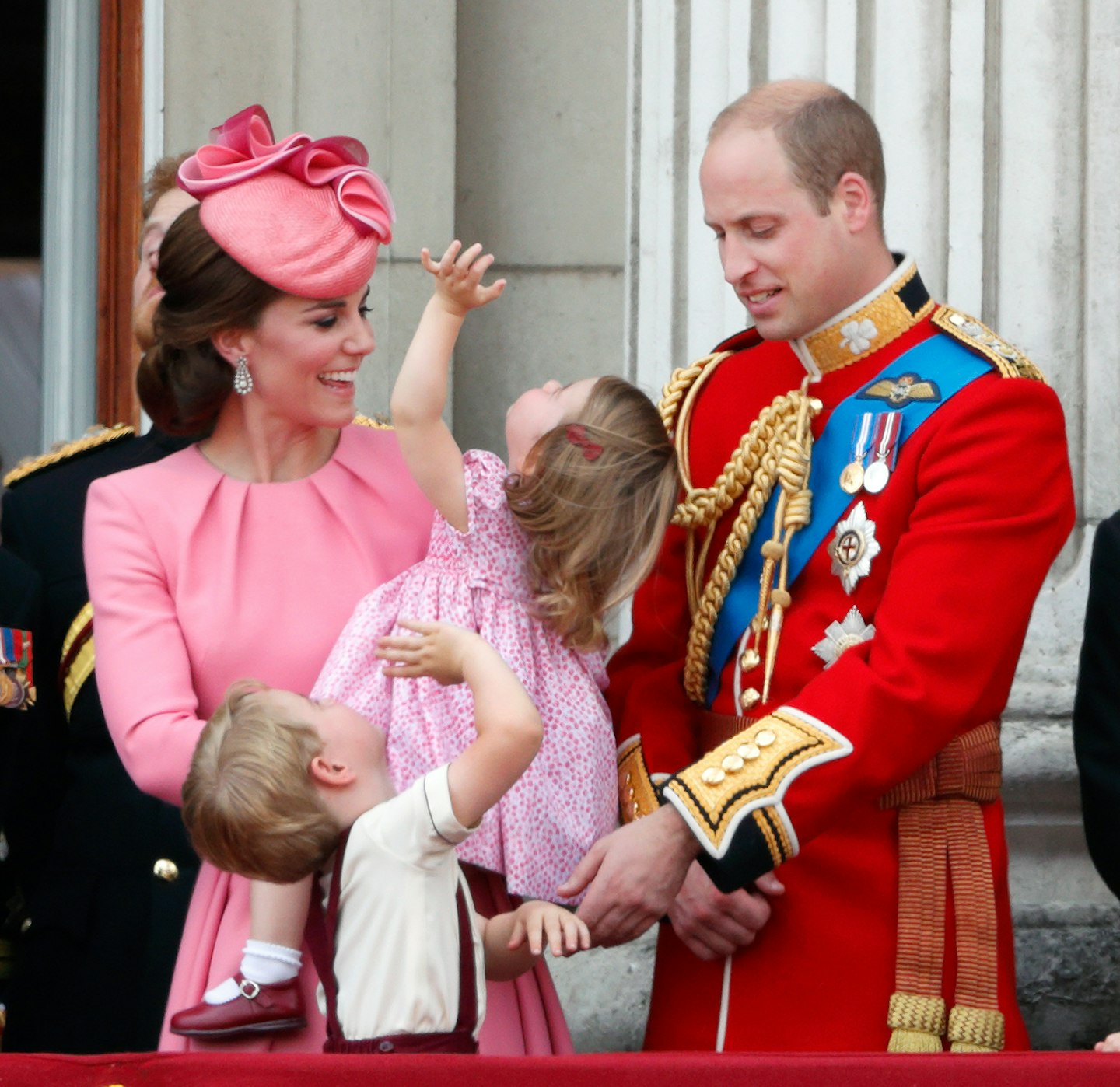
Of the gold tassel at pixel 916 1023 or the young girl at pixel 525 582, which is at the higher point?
the young girl at pixel 525 582

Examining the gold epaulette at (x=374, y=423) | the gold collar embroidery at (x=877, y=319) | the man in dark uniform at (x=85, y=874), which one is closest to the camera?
the gold collar embroidery at (x=877, y=319)

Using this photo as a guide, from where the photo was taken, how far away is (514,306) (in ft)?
13.8

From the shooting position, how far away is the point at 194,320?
2590 millimetres

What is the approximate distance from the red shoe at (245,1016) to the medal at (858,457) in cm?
96

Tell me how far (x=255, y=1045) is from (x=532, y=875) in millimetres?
388

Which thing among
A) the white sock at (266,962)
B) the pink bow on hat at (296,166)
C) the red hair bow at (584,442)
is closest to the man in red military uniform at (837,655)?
the red hair bow at (584,442)

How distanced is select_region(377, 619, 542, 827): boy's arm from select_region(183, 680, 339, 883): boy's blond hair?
0.47 feet

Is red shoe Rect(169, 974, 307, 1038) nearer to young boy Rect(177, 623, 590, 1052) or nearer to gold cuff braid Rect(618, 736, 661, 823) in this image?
young boy Rect(177, 623, 590, 1052)

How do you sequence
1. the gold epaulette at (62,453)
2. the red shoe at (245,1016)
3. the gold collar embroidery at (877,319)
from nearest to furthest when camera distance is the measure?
the red shoe at (245,1016), the gold collar embroidery at (877,319), the gold epaulette at (62,453)

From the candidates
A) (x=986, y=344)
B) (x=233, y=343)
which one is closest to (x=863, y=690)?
(x=986, y=344)

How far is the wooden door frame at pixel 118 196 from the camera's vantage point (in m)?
4.03

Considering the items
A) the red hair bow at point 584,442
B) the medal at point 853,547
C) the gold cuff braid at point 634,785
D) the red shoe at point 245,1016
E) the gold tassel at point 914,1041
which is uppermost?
the red hair bow at point 584,442


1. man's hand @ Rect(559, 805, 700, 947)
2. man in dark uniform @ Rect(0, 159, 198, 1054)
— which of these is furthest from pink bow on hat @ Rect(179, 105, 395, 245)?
man's hand @ Rect(559, 805, 700, 947)

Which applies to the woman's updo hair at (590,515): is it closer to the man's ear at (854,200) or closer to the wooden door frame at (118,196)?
the man's ear at (854,200)
